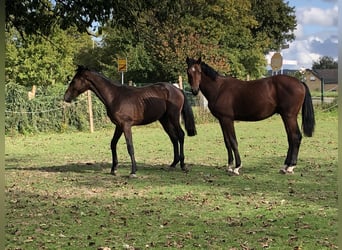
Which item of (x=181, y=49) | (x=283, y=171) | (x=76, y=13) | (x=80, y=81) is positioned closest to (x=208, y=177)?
(x=283, y=171)

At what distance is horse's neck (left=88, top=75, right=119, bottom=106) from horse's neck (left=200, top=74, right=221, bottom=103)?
4.90 feet

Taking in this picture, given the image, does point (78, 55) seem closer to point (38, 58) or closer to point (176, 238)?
point (38, 58)

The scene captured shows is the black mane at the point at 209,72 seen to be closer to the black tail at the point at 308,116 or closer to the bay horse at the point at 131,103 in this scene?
the bay horse at the point at 131,103

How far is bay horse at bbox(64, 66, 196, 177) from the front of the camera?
7.42 m

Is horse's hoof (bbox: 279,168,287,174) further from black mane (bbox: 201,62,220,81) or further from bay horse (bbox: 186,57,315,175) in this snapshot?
black mane (bbox: 201,62,220,81)

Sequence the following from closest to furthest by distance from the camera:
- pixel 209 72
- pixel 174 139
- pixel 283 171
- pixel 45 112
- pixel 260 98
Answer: pixel 283 171 < pixel 260 98 < pixel 209 72 < pixel 174 139 < pixel 45 112

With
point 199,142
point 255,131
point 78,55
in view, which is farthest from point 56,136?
point 78,55

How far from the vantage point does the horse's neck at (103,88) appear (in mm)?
7484

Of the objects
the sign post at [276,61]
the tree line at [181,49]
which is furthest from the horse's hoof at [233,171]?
the tree line at [181,49]

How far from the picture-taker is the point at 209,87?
7.70 metres

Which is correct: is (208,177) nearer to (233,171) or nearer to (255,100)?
(233,171)

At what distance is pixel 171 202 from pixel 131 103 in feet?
8.65

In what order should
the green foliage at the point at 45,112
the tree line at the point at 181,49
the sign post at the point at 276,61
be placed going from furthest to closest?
the tree line at the point at 181,49 → the sign post at the point at 276,61 → the green foliage at the point at 45,112

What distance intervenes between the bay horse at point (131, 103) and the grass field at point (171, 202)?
60 centimetres
